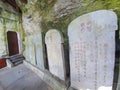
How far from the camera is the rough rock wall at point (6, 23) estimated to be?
6.71 m

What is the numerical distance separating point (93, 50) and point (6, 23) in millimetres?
6719

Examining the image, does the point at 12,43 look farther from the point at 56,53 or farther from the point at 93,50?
the point at 93,50

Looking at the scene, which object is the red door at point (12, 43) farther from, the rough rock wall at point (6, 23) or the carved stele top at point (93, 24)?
the carved stele top at point (93, 24)

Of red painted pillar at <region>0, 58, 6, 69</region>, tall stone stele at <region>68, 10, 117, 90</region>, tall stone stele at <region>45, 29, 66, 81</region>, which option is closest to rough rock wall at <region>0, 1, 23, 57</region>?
red painted pillar at <region>0, 58, 6, 69</region>

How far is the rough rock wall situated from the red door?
1.25ft

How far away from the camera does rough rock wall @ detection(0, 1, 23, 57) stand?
671 cm

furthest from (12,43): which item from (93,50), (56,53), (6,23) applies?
(93,50)

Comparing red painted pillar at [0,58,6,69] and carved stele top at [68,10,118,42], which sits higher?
carved stele top at [68,10,118,42]

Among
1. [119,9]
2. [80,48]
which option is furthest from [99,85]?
[119,9]

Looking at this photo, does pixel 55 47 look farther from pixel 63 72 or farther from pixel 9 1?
pixel 9 1

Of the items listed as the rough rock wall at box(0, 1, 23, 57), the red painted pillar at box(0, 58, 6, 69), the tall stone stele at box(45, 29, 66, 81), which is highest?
the rough rock wall at box(0, 1, 23, 57)

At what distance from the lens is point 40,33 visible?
3.94 meters

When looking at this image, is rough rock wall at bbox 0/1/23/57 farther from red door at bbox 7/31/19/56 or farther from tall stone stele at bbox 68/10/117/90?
tall stone stele at bbox 68/10/117/90

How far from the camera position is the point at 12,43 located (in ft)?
26.3
